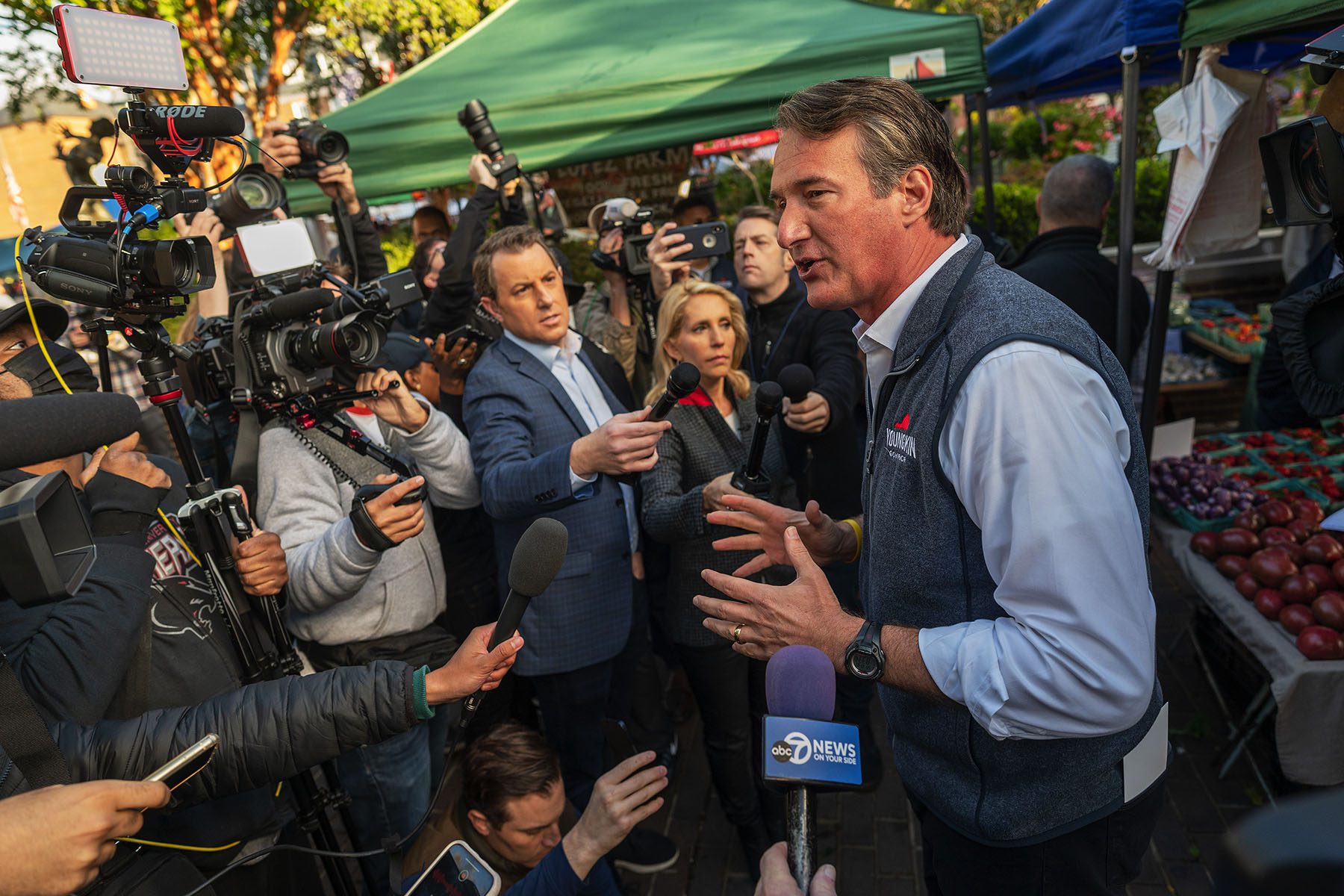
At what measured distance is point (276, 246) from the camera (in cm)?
265

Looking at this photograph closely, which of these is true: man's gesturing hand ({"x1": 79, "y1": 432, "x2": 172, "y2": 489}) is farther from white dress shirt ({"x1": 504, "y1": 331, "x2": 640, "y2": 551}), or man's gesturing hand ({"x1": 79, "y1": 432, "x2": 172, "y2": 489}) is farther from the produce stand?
the produce stand

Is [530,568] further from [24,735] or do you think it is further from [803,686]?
[24,735]

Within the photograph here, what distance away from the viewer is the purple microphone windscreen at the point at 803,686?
1374mm

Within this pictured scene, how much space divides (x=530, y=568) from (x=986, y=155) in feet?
18.8

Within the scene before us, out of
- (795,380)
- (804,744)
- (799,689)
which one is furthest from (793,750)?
(795,380)

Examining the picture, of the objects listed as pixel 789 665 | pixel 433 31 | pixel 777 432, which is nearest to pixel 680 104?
pixel 777 432

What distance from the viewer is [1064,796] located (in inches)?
58.5

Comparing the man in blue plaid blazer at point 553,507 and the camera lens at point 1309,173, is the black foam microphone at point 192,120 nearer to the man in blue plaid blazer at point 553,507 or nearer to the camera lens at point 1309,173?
the man in blue plaid blazer at point 553,507

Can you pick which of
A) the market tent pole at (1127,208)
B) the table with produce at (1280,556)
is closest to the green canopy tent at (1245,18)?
the market tent pole at (1127,208)

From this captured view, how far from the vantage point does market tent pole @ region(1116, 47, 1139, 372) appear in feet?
11.8

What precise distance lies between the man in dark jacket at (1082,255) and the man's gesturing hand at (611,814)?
9.89 feet

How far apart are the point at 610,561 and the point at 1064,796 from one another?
161 cm

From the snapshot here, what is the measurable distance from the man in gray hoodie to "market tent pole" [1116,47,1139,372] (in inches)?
119

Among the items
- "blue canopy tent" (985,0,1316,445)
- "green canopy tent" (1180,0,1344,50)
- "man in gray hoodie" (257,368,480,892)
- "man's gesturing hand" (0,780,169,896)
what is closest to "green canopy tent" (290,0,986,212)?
"blue canopy tent" (985,0,1316,445)
